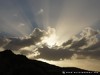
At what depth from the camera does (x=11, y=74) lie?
6668 inches

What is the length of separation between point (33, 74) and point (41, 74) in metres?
7.22

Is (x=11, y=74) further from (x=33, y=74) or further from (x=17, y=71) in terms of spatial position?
(x=33, y=74)

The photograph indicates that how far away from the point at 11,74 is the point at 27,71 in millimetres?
12359

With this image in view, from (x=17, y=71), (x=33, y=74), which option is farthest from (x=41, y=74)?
(x=17, y=71)

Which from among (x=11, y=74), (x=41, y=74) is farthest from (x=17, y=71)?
(x=41, y=74)

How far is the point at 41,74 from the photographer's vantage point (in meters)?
176

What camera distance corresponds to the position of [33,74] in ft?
563

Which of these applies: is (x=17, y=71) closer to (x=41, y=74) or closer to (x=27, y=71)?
(x=27, y=71)

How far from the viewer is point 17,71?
16975cm

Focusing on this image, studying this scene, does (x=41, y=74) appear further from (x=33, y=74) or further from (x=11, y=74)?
(x=11, y=74)

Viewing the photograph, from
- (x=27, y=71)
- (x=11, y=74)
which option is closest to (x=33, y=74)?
(x=27, y=71)

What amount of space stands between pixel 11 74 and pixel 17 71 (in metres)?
5.01

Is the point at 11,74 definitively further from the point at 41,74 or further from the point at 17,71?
the point at 41,74
